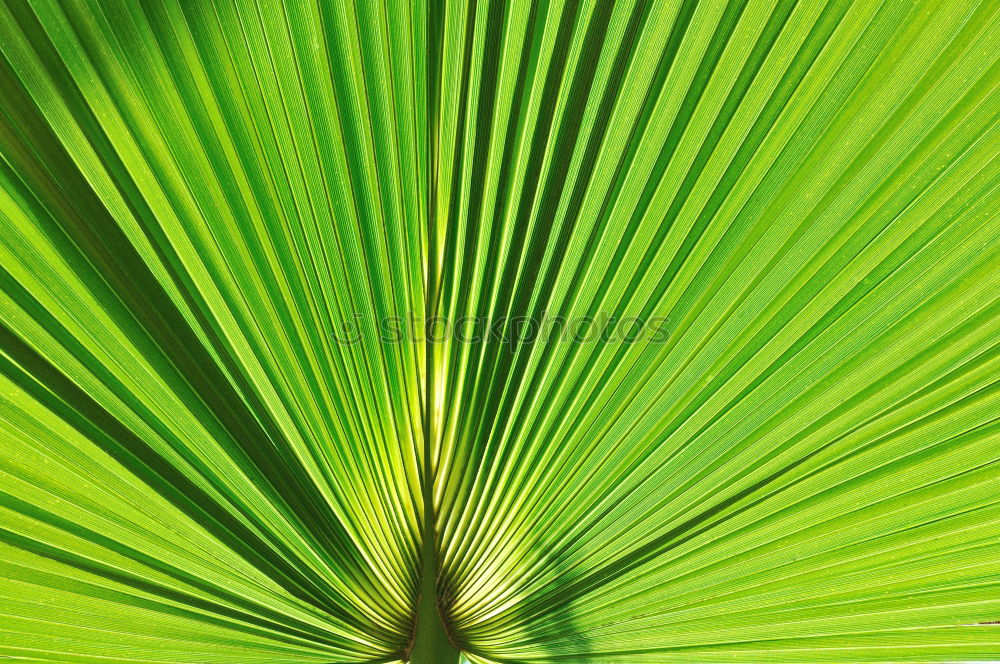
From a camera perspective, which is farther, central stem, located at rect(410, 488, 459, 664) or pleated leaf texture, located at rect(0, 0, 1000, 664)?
central stem, located at rect(410, 488, 459, 664)

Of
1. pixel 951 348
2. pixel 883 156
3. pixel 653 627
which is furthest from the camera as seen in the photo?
pixel 653 627

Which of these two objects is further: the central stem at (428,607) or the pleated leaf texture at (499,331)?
the central stem at (428,607)

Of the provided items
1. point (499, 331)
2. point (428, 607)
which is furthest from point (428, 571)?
point (499, 331)

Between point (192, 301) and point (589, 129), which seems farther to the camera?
point (192, 301)

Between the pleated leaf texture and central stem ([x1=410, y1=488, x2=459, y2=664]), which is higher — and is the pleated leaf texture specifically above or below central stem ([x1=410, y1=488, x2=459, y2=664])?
above

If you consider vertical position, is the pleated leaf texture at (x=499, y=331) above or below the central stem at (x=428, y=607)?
above

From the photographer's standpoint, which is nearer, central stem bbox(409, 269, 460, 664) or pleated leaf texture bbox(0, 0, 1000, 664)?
pleated leaf texture bbox(0, 0, 1000, 664)

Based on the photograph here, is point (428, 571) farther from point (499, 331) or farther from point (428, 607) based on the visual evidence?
point (499, 331)

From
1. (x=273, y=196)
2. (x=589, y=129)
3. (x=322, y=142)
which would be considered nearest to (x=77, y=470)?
(x=273, y=196)

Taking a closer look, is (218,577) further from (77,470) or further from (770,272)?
(770,272)
